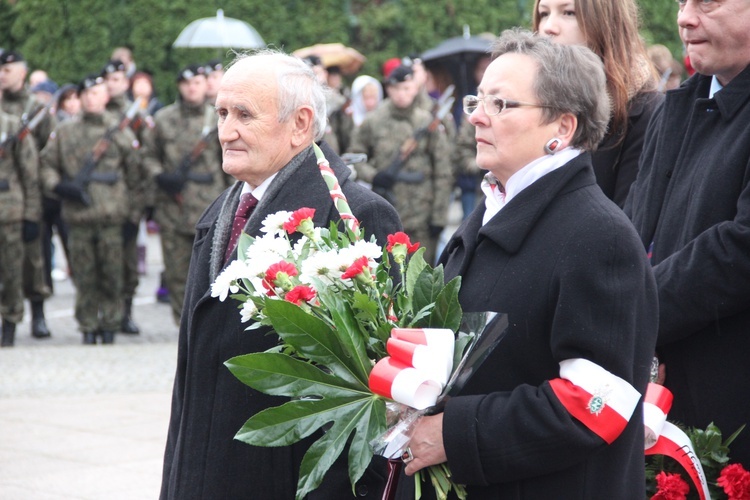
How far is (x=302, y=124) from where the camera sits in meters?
3.79

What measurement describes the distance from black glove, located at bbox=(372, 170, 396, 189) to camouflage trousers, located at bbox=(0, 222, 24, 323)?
11.1ft

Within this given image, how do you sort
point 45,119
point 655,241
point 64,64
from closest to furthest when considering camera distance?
1. point 655,241
2. point 45,119
3. point 64,64

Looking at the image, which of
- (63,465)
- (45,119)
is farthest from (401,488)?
(45,119)

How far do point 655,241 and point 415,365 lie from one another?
4.42 feet

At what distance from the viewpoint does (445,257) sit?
3.18 m

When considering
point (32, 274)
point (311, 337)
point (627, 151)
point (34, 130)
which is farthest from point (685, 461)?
point (34, 130)

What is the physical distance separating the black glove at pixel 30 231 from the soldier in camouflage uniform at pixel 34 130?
0.14ft

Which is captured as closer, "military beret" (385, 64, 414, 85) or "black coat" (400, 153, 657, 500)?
"black coat" (400, 153, 657, 500)

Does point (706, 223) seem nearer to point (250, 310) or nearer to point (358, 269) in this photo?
point (358, 269)

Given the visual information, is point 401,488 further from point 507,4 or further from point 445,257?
point 507,4

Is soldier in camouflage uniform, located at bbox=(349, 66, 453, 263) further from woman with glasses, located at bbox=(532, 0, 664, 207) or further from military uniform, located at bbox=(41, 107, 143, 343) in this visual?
woman with glasses, located at bbox=(532, 0, 664, 207)

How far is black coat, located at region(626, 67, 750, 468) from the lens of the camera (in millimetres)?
3281

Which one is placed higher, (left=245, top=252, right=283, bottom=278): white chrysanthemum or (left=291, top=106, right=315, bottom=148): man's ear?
(left=291, top=106, right=315, bottom=148): man's ear

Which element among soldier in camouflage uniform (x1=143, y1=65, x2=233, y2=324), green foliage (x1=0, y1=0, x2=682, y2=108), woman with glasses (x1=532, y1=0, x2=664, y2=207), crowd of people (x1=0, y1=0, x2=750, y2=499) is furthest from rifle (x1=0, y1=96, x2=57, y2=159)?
green foliage (x1=0, y1=0, x2=682, y2=108)
